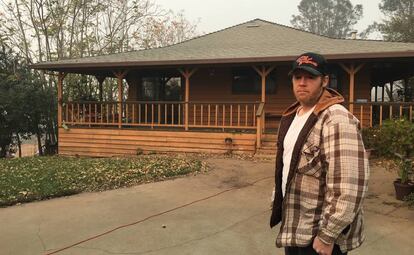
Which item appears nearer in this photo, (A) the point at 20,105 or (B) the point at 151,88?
(B) the point at 151,88

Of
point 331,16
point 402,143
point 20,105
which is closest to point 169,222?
point 402,143

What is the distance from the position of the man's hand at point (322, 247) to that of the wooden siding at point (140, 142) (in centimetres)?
958

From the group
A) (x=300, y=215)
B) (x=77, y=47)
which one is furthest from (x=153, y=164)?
(x=77, y=47)

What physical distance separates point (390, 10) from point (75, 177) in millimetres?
45355

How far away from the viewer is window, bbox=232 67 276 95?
14.2m

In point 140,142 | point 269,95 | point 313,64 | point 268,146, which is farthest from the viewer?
point 269,95

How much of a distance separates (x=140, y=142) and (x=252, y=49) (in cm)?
482

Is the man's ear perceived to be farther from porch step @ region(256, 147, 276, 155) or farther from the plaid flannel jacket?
porch step @ region(256, 147, 276, 155)

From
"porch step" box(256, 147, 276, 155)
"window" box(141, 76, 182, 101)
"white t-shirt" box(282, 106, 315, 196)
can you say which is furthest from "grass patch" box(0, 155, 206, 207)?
"window" box(141, 76, 182, 101)

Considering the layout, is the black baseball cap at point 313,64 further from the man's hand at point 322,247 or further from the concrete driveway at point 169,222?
the concrete driveway at point 169,222

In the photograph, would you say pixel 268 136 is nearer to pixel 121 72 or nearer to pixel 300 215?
pixel 121 72

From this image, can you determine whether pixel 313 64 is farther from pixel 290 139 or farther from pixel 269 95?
pixel 269 95

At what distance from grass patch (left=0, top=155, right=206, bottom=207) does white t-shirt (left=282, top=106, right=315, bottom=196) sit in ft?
18.1

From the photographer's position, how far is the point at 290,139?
2.20m
